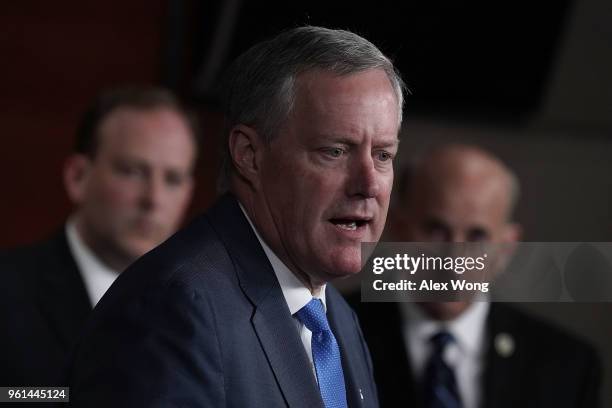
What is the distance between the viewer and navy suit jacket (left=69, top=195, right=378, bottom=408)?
646 mm

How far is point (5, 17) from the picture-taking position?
1925 millimetres

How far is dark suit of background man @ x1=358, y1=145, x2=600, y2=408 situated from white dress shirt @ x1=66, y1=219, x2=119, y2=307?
0.33 metres

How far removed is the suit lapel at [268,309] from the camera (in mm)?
708

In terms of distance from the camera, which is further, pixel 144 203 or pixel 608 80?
pixel 608 80

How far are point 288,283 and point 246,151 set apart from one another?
0.35 ft

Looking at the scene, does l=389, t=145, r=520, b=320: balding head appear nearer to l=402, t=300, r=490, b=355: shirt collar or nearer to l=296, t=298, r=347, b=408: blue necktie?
l=402, t=300, r=490, b=355: shirt collar

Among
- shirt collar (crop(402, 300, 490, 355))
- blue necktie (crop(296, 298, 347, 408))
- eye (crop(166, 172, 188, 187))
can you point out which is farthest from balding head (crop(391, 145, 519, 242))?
blue necktie (crop(296, 298, 347, 408))

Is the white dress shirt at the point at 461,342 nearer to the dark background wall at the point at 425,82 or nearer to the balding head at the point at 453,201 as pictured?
the balding head at the point at 453,201

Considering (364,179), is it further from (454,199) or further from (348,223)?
(454,199)

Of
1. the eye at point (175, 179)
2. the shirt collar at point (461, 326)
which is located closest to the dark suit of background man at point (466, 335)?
the shirt collar at point (461, 326)

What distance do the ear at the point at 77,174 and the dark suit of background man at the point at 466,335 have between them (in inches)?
17.1

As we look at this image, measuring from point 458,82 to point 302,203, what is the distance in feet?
4.29

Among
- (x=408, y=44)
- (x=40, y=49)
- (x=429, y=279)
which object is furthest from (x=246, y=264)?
(x=40, y=49)

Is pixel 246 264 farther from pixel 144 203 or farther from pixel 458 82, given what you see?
pixel 458 82
